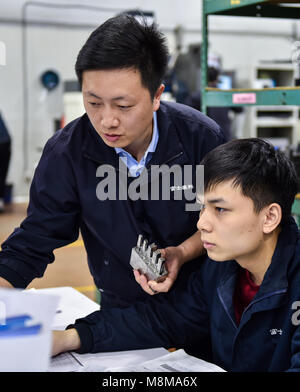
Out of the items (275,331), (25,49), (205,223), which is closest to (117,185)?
(205,223)

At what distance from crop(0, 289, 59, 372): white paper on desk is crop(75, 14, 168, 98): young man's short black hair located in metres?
0.66

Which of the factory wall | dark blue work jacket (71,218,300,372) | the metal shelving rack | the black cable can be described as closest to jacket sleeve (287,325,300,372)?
dark blue work jacket (71,218,300,372)

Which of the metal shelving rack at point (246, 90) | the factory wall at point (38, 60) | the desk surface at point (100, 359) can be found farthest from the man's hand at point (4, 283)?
the factory wall at point (38, 60)

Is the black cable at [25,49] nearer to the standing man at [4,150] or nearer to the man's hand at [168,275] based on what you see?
the standing man at [4,150]

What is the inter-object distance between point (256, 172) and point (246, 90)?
0.87 m

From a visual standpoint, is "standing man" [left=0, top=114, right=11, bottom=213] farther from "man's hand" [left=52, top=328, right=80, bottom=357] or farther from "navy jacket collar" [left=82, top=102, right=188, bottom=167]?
"man's hand" [left=52, top=328, right=80, bottom=357]

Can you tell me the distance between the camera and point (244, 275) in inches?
53.1

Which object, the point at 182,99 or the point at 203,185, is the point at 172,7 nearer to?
the point at 182,99

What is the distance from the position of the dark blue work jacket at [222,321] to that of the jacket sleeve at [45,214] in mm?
239

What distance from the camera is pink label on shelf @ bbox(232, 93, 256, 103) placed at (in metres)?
1.99

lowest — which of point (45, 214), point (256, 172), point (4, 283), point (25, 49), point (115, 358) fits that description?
point (115, 358)

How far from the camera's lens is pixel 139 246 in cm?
138

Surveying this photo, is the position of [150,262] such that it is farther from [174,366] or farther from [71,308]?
[71,308]

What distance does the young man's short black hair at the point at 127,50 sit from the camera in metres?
1.20
